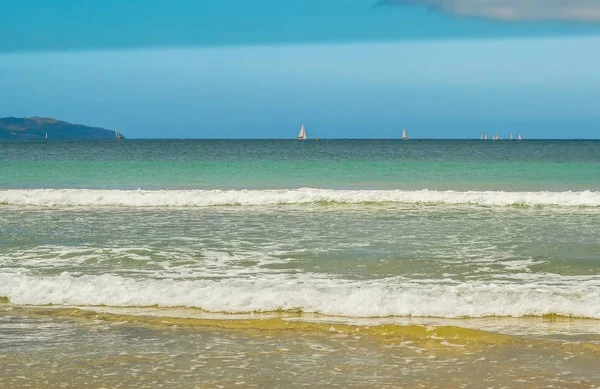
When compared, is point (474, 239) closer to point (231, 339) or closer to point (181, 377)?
point (231, 339)

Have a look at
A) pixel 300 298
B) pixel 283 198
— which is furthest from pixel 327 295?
pixel 283 198

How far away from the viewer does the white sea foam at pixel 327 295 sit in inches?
336

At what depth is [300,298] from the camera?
8.91m

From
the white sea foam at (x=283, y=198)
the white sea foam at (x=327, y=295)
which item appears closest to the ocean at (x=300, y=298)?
the white sea foam at (x=327, y=295)

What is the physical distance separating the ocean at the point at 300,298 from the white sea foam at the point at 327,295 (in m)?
0.03

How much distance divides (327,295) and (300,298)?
313 mm

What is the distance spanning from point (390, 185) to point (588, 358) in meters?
26.4

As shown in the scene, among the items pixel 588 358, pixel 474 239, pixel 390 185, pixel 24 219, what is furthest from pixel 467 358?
pixel 390 185

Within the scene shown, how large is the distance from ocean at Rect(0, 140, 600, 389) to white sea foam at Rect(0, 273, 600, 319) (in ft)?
0.08

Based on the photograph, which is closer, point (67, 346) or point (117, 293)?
point (67, 346)

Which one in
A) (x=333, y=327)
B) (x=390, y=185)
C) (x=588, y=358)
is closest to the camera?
(x=588, y=358)

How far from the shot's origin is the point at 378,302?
866 cm

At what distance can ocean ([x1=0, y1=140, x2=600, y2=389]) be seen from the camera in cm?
642

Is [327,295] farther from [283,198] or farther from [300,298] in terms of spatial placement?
[283,198]
